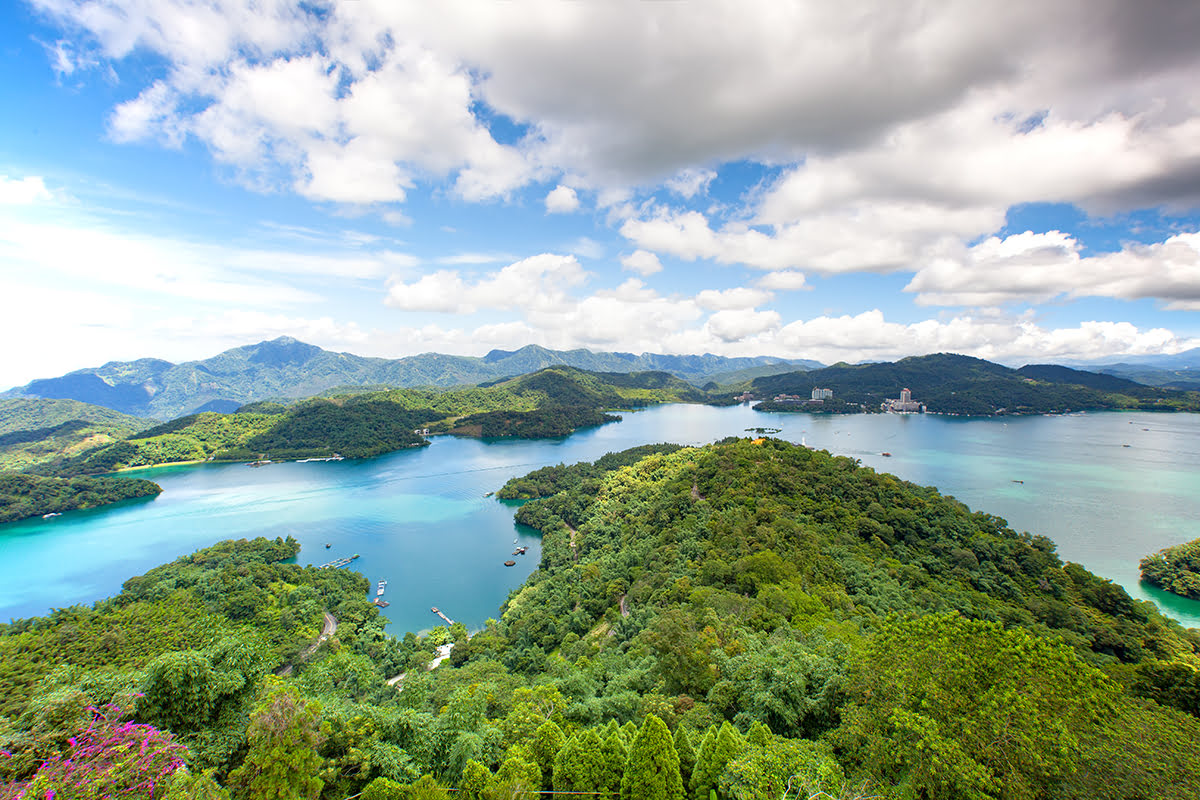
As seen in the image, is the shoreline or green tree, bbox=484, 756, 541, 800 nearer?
green tree, bbox=484, 756, 541, 800

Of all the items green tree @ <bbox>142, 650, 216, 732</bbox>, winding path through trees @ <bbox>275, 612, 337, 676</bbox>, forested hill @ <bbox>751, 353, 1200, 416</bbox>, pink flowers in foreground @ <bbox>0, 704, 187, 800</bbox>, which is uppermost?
forested hill @ <bbox>751, 353, 1200, 416</bbox>

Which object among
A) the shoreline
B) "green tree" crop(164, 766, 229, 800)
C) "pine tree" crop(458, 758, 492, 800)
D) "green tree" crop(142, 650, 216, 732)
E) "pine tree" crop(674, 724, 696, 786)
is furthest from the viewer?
the shoreline

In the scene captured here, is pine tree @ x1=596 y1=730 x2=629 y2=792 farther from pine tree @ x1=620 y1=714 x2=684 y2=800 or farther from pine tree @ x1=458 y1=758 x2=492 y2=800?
pine tree @ x1=458 y1=758 x2=492 y2=800

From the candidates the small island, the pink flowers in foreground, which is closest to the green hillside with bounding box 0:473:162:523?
the pink flowers in foreground

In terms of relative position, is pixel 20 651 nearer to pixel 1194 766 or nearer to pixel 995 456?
pixel 1194 766

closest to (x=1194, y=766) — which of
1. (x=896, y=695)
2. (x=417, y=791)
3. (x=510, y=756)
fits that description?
(x=896, y=695)

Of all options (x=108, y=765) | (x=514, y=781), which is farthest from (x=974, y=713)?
(x=108, y=765)

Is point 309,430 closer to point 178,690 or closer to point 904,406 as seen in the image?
point 178,690
